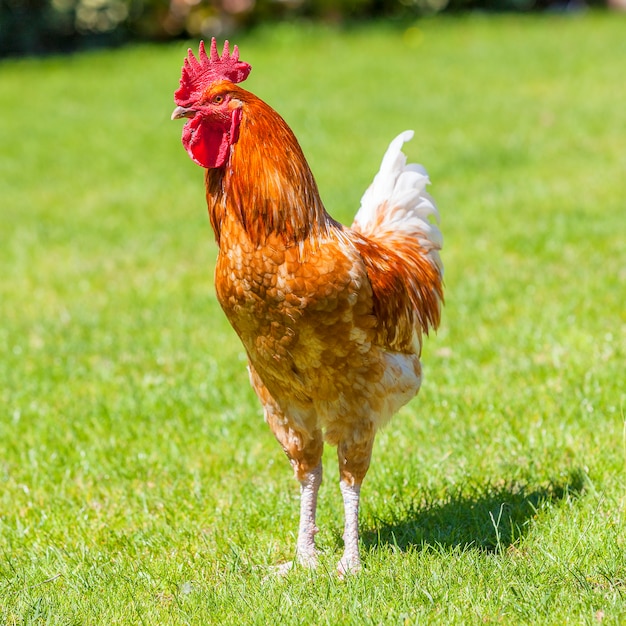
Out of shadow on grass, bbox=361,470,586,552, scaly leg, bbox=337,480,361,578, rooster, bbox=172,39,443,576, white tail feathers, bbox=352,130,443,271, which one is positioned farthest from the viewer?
white tail feathers, bbox=352,130,443,271

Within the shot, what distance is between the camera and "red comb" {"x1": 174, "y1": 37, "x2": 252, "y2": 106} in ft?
12.2

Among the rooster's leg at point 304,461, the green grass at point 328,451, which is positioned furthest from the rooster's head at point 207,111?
the green grass at point 328,451

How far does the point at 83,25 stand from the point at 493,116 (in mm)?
10501

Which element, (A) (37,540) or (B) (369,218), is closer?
(A) (37,540)

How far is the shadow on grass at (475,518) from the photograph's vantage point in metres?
4.12

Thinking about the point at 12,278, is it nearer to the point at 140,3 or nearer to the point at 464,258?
the point at 464,258

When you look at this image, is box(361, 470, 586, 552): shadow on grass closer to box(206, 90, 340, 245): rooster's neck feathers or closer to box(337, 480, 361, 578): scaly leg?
box(337, 480, 361, 578): scaly leg

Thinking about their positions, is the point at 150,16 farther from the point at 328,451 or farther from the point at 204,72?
the point at 204,72

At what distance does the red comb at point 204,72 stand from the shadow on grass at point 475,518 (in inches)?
81.1

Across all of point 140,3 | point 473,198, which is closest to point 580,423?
point 473,198

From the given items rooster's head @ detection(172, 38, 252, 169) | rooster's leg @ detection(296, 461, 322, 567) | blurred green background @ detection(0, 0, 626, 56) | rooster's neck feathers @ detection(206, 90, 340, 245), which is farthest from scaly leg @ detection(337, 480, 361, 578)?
blurred green background @ detection(0, 0, 626, 56)

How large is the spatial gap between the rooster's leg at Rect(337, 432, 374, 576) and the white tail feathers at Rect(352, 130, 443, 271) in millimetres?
1160

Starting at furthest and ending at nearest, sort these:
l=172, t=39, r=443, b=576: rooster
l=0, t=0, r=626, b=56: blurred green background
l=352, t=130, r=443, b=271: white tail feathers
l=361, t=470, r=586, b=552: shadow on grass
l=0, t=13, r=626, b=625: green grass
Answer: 1. l=0, t=0, r=626, b=56: blurred green background
2. l=352, t=130, r=443, b=271: white tail feathers
3. l=361, t=470, r=586, b=552: shadow on grass
4. l=0, t=13, r=626, b=625: green grass
5. l=172, t=39, r=443, b=576: rooster

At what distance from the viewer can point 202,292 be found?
7.94 meters
